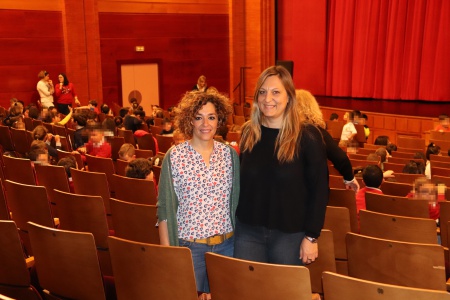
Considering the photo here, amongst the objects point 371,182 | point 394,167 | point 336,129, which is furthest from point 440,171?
point 336,129

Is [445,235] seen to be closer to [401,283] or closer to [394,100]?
[401,283]

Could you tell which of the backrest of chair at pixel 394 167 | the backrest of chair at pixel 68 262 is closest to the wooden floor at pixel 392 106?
the backrest of chair at pixel 394 167

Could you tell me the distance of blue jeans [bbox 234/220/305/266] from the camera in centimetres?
263

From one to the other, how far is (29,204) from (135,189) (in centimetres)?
78

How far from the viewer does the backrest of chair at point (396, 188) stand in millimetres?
4965

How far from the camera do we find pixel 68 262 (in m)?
2.77

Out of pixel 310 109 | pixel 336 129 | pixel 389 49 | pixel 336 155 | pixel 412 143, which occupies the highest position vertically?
pixel 389 49

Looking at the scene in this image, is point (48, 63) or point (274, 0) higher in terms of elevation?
point (274, 0)

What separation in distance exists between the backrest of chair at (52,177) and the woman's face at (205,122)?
2.31 m

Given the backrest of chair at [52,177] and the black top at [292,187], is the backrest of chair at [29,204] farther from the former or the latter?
the black top at [292,187]

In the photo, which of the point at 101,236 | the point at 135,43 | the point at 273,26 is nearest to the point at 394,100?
A: the point at 273,26

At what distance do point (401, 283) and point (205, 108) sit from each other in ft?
4.23

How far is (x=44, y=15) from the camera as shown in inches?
512

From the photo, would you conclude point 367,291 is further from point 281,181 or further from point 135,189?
point 135,189
